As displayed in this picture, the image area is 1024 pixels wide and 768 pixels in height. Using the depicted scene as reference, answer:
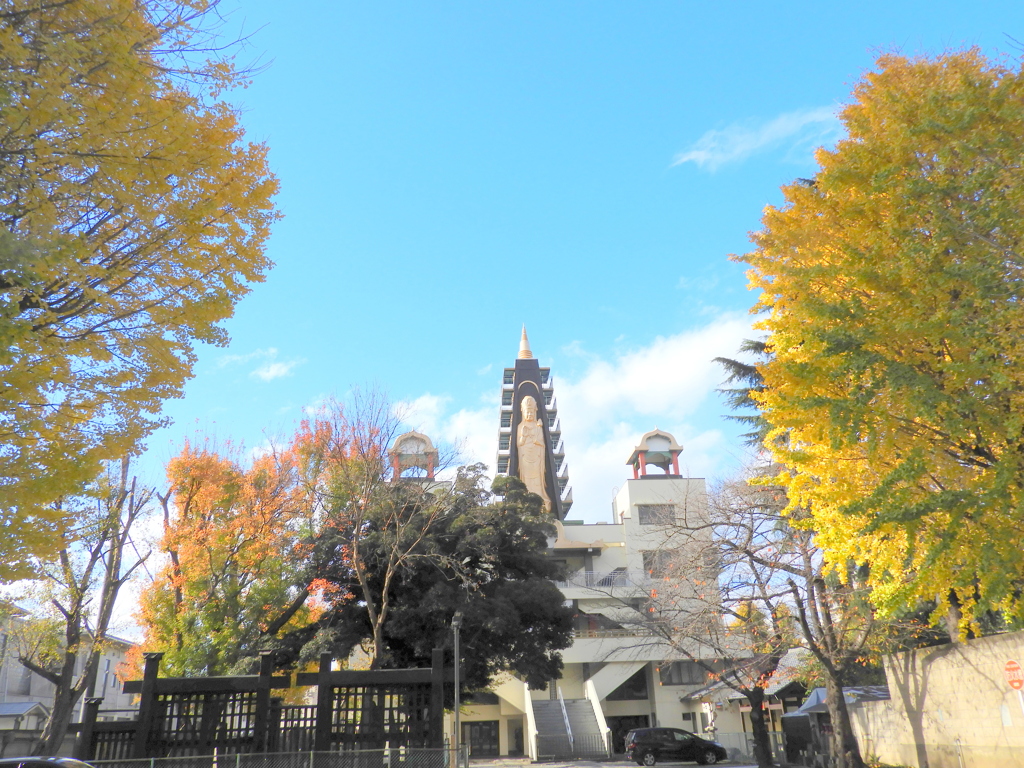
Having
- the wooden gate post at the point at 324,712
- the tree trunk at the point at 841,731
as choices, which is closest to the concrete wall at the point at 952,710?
the tree trunk at the point at 841,731

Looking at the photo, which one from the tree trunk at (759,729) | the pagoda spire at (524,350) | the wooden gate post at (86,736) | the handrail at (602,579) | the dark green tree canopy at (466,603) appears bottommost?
the tree trunk at (759,729)

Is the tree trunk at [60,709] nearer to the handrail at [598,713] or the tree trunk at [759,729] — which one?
the tree trunk at [759,729]

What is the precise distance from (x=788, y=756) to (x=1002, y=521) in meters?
20.0

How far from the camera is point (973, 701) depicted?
46.6ft

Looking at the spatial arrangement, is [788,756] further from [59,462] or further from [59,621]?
[59,462]

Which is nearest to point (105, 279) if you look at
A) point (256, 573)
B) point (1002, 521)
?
point (1002, 521)

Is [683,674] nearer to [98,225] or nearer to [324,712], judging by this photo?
[324,712]

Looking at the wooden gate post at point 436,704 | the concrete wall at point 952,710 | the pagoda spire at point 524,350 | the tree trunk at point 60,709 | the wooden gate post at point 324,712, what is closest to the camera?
the concrete wall at point 952,710

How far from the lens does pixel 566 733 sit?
31281 mm

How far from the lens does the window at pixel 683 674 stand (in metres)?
37.6

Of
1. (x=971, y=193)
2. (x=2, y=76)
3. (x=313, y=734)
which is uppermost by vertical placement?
(x=971, y=193)

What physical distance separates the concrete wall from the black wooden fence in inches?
422

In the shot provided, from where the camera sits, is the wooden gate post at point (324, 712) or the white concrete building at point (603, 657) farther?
the white concrete building at point (603, 657)

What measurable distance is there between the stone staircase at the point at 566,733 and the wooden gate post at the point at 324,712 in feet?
59.9
